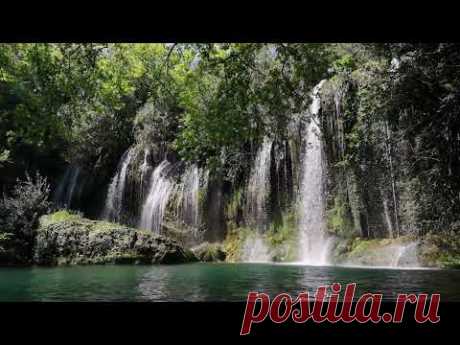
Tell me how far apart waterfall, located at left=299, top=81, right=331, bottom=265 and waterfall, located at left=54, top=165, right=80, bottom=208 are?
12.0 m

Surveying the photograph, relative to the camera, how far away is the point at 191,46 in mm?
9055

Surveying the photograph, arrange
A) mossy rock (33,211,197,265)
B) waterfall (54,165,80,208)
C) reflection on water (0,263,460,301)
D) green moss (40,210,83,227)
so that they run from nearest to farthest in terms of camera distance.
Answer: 1. reflection on water (0,263,460,301)
2. mossy rock (33,211,197,265)
3. green moss (40,210,83,227)
4. waterfall (54,165,80,208)

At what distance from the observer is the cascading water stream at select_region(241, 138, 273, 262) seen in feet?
60.6

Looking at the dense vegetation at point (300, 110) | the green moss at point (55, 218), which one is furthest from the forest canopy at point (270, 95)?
the green moss at point (55, 218)

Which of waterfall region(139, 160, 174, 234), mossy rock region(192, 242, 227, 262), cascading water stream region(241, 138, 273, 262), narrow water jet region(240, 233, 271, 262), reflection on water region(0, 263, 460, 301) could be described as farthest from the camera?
waterfall region(139, 160, 174, 234)

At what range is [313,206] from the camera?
58.3 feet

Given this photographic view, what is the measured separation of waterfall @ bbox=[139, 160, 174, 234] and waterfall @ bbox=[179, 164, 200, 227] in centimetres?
69

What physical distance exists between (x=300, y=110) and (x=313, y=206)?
927 centimetres

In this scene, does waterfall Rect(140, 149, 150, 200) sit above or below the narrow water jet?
above

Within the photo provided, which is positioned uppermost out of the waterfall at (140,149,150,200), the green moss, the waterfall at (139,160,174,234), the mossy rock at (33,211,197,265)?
the waterfall at (140,149,150,200)

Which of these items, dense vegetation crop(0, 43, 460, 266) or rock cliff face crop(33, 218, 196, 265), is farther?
rock cliff face crop(33, 218, 196, 265)

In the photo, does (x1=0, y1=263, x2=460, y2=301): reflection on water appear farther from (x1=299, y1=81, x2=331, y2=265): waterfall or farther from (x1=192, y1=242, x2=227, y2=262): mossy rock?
(x1=192, y1=242, x2=227, y2=262): mossy rock

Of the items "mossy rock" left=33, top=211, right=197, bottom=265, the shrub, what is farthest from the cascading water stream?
the shrub
